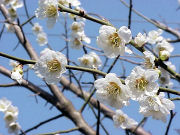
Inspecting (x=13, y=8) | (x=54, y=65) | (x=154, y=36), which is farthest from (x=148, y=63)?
(x=13, y=8)

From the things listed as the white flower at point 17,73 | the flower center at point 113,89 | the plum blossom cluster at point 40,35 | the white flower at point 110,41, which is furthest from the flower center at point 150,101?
the plum blossom cluster at point 40,35

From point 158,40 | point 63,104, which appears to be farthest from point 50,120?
point 158,40

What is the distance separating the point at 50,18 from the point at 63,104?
120 cm

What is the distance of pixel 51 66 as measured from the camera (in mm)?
1210

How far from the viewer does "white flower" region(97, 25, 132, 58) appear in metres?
1.17

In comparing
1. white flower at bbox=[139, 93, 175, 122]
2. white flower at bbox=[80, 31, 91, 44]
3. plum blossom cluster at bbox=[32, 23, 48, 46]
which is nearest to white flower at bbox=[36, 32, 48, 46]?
plum blossom cluster at bbox=[32, 23, 48, 46]

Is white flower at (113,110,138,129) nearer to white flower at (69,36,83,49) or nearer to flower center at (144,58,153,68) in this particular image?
white flower at (69,36,83,49)

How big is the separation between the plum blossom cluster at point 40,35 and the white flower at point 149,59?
254cm

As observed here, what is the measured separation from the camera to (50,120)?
1929 mm

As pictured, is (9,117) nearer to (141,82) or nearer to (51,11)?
(51,11)

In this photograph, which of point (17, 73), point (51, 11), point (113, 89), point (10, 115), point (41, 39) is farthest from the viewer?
point (41, 39)

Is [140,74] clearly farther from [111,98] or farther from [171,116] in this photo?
[171,116]

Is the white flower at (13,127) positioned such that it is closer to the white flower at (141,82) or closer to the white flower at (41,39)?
the white flower at (41,39)

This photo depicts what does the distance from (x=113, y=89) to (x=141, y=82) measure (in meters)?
0.13
